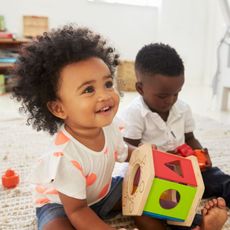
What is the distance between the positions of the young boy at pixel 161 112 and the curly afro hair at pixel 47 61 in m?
0.24

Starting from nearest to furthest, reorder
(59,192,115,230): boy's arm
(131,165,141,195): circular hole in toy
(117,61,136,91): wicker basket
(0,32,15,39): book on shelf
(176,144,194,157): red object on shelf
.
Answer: (59,192,115,230): boy's arm, (131,165,141,195): circular hole in toy, (176,144,194,157): red object on shelf, (0,32,15,39): book on shelf, (117,61,136,91): wicker basket

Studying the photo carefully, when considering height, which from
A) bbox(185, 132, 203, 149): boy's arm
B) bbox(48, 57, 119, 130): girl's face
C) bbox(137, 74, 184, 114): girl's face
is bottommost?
bbox(185, 132, 203, 149): boy's arm

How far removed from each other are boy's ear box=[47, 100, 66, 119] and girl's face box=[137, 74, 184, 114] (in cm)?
32

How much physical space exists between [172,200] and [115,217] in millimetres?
168

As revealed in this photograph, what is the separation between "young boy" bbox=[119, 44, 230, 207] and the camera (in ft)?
2.80

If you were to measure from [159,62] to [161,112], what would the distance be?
5.4 inches

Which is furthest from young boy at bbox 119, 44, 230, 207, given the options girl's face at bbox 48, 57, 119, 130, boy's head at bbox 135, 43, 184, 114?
girl's face at bbox 48, 57, 119, 130

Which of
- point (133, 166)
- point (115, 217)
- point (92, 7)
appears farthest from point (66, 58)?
point (92, 7)

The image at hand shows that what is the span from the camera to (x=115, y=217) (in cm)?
76

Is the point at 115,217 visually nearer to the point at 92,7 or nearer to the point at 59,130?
the point at 59,130

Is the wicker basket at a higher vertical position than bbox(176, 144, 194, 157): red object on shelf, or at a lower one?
lower

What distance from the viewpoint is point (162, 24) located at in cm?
291

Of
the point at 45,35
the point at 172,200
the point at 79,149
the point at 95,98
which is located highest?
the point at 45,35

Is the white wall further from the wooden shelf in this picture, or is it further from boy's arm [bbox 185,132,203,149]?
boy's arm [bbox 185,132,203,149]
